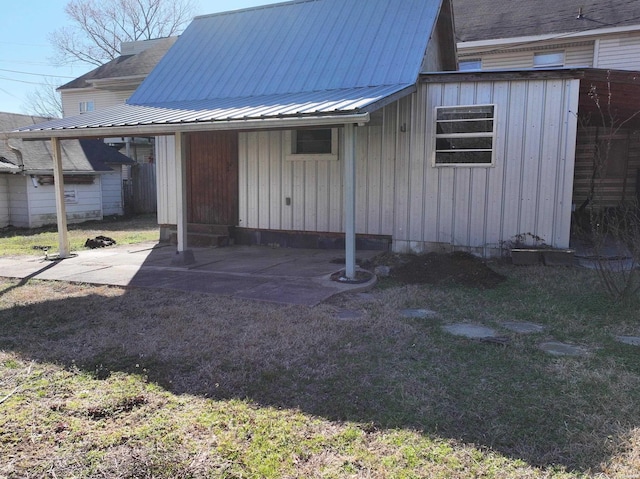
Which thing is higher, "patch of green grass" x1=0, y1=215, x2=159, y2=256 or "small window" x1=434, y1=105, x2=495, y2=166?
"small window" x1=434, y1=105, x2=495, y2=166

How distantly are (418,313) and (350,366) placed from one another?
1.62 m

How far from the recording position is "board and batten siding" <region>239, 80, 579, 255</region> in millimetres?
7180

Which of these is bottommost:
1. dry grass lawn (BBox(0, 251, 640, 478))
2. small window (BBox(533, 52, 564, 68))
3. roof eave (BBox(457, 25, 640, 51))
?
dry grass lawn (BBox(0, 251, 640, 478))

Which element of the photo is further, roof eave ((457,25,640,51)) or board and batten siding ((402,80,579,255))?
roof eave ((457,25,640,51))

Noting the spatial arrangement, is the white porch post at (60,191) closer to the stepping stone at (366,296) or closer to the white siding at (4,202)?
the stepping stone at (366,296)

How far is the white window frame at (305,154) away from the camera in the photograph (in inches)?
348

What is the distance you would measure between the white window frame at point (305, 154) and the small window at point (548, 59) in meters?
7.72

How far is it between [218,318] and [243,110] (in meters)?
3.33

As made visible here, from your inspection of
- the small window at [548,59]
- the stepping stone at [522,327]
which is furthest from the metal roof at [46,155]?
the small window at [548,59]

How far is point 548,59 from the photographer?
1337cm

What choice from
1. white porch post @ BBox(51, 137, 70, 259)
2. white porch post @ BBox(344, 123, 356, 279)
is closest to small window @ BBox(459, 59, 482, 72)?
white porch post @ BBox(344, 123, 356, 279)

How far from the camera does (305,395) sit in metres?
3.25

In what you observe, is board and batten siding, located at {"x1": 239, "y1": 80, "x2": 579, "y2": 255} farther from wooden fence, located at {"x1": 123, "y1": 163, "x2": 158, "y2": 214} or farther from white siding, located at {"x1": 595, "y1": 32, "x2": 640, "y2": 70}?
wooden fence, located at {"x1": 123, "y1": 163, "x2": 158, "y2": 214}

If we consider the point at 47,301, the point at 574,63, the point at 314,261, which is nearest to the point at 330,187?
the point at 314,261
